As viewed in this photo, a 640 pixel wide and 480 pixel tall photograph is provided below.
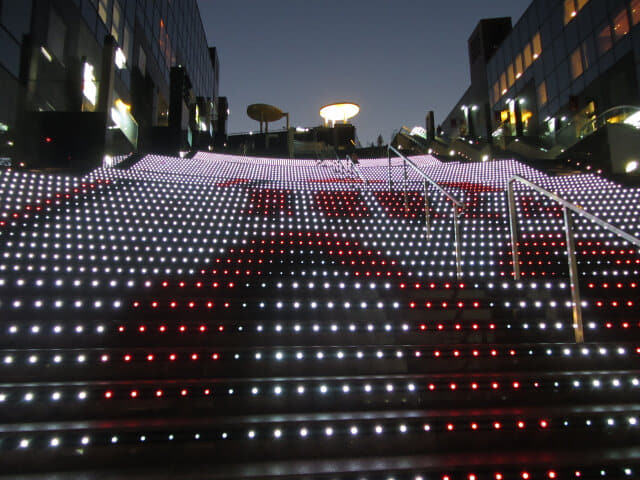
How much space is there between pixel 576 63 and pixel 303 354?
23.1 meters

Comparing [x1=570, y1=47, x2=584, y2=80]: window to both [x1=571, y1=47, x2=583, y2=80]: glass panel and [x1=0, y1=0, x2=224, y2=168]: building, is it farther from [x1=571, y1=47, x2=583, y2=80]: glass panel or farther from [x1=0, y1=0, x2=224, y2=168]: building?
[x1=0, y1=0, x2=224, y2=168]: building

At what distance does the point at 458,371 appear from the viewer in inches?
112

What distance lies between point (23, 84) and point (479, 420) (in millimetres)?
12838

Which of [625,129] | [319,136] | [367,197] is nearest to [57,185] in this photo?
[367,197]

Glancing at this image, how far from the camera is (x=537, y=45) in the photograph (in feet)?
76.1

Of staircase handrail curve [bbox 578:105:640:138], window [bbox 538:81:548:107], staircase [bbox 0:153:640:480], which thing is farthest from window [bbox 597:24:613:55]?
staircase [bbox 0:153:640:480]

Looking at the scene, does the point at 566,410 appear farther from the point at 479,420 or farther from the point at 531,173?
the point at 531,173

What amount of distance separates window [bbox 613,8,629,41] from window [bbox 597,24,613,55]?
329 mm

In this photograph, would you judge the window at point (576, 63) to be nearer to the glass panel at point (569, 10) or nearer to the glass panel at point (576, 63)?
the glass panel at point (576, 63)

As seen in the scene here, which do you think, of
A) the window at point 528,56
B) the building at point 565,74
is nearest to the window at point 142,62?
the building at point 565,74

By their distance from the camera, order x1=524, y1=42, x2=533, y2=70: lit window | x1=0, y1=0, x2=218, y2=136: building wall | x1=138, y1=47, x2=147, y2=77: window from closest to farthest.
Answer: x1=0, y1=0, x2=218, y2=136: building wall, x1=138, y1=47, x2=147, y2=77: window, x1=524, y1=42, x2=533, y2=70: lit window

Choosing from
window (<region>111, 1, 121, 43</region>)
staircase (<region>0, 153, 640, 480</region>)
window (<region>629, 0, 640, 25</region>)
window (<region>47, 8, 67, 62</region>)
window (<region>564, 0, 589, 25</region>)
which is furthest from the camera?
window (<region>564, 0, 589, 25</region>)

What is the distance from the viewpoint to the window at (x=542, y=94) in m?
22.5

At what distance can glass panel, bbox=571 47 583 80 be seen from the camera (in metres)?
19.5
